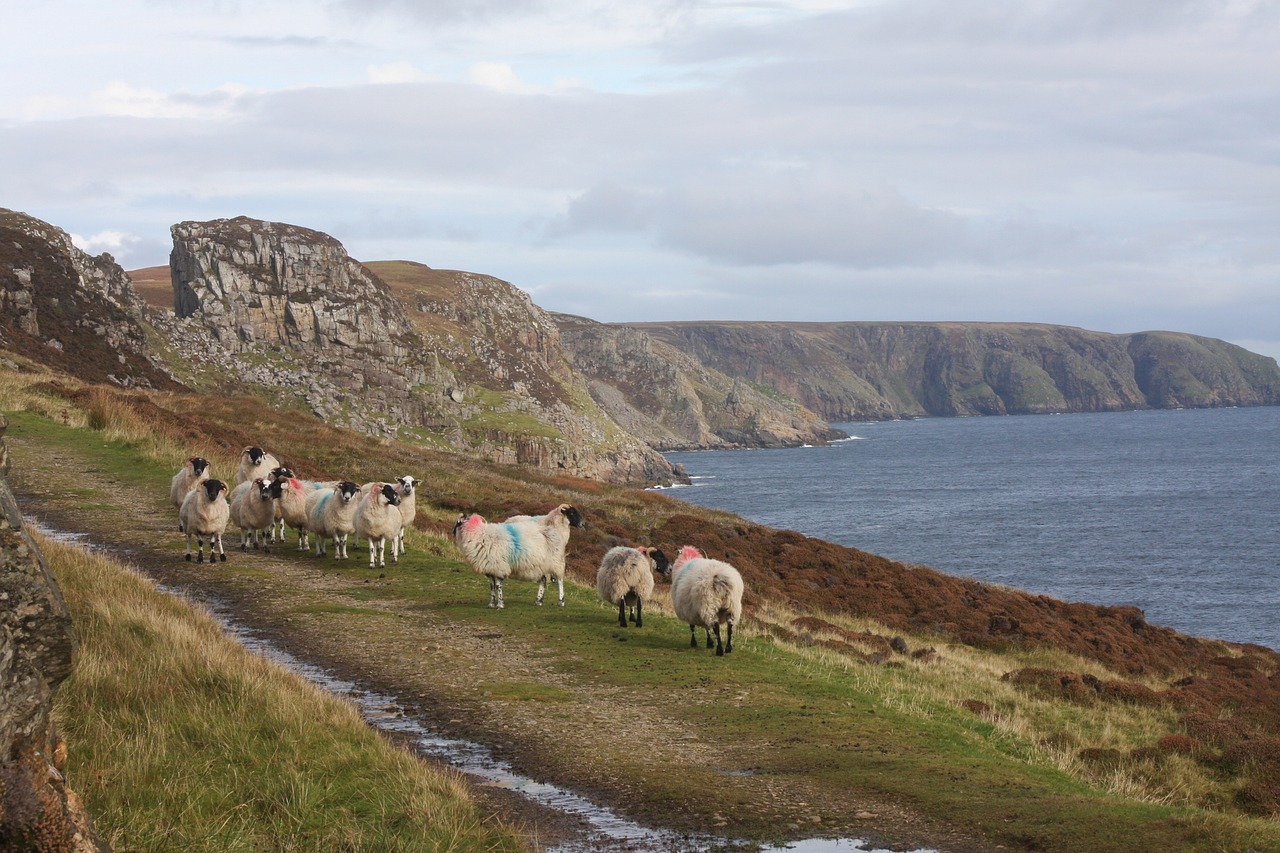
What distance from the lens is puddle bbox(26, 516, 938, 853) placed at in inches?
342

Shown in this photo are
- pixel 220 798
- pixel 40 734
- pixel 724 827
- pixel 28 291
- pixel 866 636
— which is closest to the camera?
pixel 40 734

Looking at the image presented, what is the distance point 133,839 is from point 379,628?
9.49m

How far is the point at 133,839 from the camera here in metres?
7.07

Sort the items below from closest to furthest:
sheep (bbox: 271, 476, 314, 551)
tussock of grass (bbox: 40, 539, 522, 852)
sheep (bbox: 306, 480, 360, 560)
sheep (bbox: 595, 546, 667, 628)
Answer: tussock of grass (bbox: 40, 539, 522, 852) < sheep (bbox: 595, 546, 667, 628) < sheep (bbox: 306, 480, 360, 560) < sheep (bbox: 271, 476, 314, 551)

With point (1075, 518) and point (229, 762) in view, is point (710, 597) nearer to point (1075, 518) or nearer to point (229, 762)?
point (229, 762)

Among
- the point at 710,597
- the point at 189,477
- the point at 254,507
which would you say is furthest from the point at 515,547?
the point at 189,477

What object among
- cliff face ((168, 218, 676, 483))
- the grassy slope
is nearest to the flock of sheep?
the grassy slope

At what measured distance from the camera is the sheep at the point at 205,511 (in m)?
20.9

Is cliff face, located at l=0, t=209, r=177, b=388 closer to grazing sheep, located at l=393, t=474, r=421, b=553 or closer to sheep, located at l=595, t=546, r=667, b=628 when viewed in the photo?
grazing sheep, located at l=393, t=474, r=421, b=553

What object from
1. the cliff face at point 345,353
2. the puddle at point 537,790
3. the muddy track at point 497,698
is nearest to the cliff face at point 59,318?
the cliff face at point 345,353

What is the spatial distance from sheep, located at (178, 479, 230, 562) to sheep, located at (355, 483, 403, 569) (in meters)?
2.69

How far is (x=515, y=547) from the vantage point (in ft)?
63.4

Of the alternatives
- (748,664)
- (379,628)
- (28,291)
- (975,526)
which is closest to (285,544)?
(379,628)

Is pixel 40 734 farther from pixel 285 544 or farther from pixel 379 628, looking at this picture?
pixel 285 544
